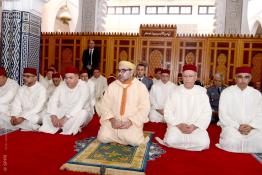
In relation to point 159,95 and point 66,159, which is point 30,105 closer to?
point 66,159

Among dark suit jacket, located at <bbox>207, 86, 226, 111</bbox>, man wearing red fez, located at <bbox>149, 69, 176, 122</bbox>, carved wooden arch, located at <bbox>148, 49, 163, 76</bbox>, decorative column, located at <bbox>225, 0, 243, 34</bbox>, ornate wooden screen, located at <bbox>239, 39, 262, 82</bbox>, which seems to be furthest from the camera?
decorative column, located at <bbox>225, 0, 243, 34</bbox>

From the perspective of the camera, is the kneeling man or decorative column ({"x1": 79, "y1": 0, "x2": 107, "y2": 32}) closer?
the kneeling man

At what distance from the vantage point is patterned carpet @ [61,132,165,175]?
99.5 inches

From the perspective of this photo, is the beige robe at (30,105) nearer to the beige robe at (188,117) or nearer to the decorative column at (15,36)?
the beige robe at (188,117)

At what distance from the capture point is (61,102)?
4.26 m

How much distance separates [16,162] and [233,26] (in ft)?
26.6

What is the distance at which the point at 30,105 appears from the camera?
4.25 m

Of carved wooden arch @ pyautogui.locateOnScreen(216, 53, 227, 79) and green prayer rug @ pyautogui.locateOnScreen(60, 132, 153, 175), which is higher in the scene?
carved wooden arch @ pyautogui.locateOnScreen(216, 53, 227, 79)

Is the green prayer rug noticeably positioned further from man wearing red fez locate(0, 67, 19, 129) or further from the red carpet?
man wearing red fez locate(0, 67, 19, 129)

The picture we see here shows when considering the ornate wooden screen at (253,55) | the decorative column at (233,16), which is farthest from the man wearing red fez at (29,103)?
the decorative column at (233,16)

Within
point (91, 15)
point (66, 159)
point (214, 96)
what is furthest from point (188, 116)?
point (91, 15)

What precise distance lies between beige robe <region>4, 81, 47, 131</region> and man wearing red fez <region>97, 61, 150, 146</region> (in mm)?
1153

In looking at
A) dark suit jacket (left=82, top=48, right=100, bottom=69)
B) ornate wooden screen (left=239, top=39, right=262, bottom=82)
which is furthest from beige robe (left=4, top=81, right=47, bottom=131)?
ornate wooden screen (left=239, top=39, right=262, bottom=82)

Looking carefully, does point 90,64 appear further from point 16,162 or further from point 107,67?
point 16,162
